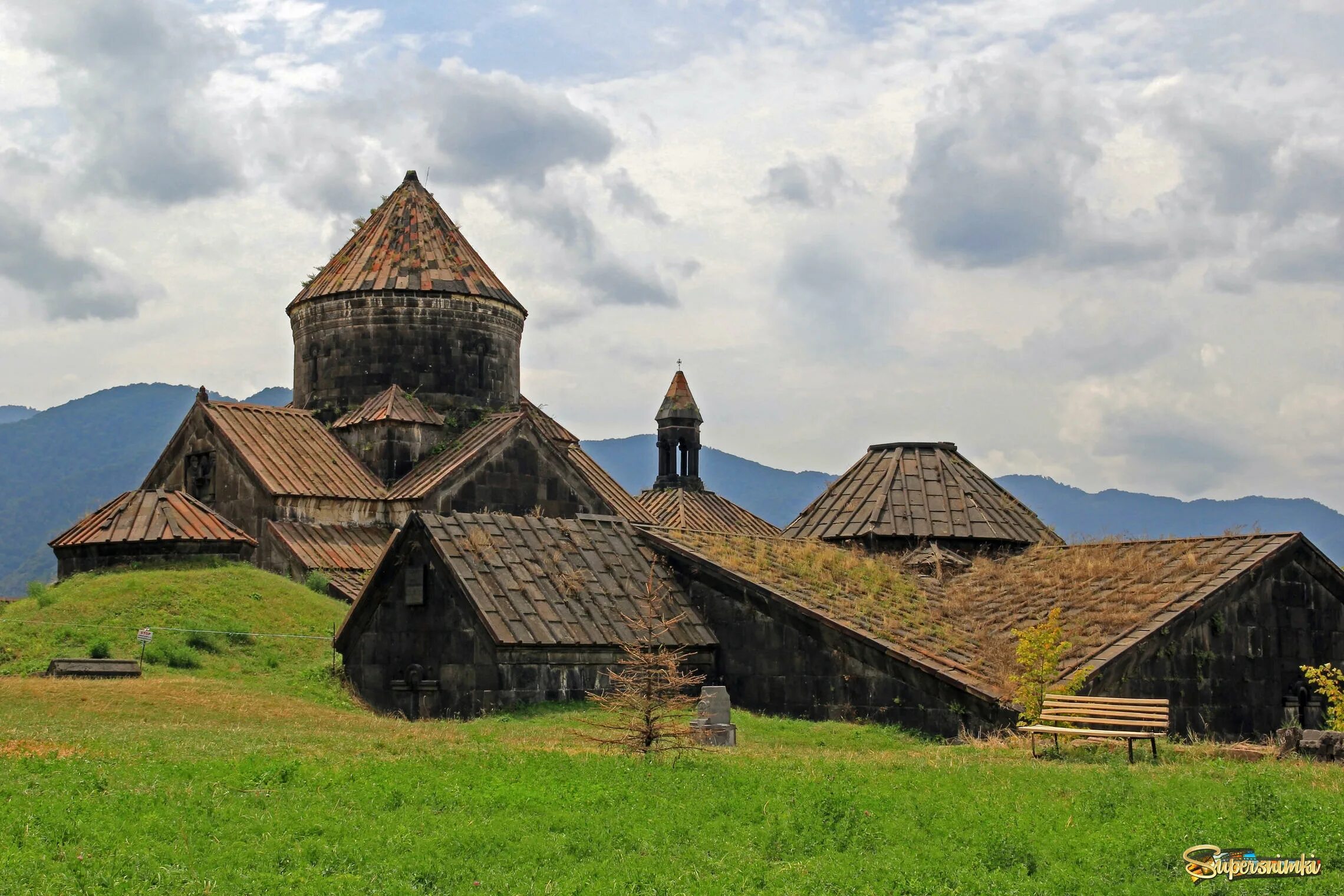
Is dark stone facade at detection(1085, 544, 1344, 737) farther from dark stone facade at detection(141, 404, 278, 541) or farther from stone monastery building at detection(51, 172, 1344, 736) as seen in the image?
dark stone facade at detection(141, 404, 278, 541)

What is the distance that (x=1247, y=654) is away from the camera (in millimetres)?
24453

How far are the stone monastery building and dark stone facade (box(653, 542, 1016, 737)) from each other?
0.04m

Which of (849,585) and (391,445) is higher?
(391,445)

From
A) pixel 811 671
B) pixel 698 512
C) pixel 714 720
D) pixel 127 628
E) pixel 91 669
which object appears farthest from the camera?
pixel 698 512

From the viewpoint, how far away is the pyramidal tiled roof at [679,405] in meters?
58.3

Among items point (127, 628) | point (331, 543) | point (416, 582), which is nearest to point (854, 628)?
point (416, 582)

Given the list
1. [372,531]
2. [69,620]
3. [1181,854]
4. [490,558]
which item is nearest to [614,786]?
[1181,854]

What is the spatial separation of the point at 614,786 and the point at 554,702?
27.7 ft

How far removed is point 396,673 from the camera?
2442 cm

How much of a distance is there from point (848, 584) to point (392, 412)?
593 inches

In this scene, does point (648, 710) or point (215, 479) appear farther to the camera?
point (215, 479)

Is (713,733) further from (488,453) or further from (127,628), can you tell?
(488,453)

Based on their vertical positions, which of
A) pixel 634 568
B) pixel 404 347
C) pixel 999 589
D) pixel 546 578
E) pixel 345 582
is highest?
pixel 404 347

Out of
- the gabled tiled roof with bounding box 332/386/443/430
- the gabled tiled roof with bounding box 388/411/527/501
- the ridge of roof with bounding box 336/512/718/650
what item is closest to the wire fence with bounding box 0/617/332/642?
the ridge of roof with bounding box 336/512/718/650
